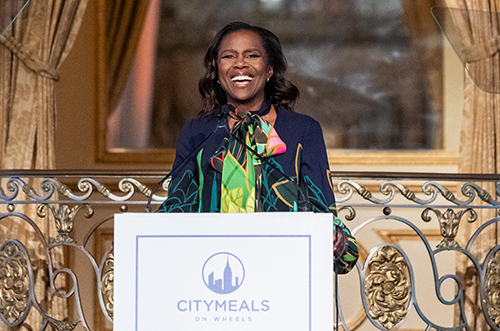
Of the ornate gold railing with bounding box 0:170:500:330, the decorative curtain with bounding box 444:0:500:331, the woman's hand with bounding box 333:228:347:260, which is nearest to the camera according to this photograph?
the woman's hand with bounding box 333:228:347:260

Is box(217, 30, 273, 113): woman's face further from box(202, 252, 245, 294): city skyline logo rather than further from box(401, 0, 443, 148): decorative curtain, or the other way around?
box(401, 0, 443, 148): decorative curtain

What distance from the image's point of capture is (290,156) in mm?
1184

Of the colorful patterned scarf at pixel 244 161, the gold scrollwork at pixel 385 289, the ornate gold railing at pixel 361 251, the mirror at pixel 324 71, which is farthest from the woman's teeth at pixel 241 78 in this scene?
the mirror at pixel 324 71

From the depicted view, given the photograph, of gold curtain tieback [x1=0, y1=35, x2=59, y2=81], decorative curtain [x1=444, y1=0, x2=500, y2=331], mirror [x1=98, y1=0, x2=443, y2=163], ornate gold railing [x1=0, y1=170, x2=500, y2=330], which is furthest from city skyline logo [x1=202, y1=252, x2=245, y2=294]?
mirror [x1=98, y1=0, x2=443, y2=163]

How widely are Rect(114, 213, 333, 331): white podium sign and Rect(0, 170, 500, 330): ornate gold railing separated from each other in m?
1.17

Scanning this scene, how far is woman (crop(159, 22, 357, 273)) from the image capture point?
1103 mm

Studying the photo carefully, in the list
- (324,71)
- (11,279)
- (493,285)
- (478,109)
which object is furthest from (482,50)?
(11,279)

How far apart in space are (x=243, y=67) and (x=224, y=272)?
0.65 m

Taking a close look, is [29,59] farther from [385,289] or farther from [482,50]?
[482,50]

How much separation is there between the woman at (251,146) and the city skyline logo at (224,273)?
28 centimetres

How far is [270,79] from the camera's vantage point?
4.32 feet

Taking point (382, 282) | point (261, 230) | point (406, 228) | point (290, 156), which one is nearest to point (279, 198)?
point (290, 156)

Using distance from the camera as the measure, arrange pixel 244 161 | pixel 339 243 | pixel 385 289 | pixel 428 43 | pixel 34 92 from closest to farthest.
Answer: pixel 339 243
pixel 244 161
pixel 385 289
pixel 34 92
pixel 428 43

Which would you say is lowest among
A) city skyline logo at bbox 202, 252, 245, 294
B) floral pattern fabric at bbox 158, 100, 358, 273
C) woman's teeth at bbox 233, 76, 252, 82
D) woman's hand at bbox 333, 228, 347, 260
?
city skyline logo at bbox 202, 252, 245, 294
